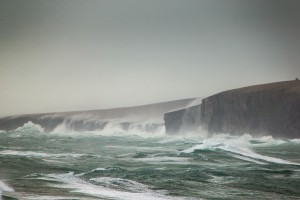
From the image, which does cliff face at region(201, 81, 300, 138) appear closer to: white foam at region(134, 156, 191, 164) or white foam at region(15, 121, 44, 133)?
white foam at region(134, 156, 191, 164)

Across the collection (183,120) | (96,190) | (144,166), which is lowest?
(96,190)

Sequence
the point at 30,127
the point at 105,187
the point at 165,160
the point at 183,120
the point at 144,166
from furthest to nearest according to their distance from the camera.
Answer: the point at 183,120 → the point at 30,127 → the point at 165,160 → the point at 144,166 → the point at 105,187

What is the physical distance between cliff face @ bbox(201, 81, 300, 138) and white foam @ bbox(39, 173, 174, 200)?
1612mm

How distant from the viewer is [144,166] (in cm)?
456

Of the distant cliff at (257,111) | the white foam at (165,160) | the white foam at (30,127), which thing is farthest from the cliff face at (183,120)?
the white foam at (30,127)

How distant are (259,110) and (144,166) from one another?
1.87 metres

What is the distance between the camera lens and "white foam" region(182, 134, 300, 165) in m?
4.89

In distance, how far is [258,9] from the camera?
546cm

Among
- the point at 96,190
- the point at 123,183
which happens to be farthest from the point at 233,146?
the point at 96,190

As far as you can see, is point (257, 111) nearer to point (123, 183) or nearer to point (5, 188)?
point (123, 183)

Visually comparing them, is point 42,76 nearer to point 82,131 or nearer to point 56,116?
point 56,116

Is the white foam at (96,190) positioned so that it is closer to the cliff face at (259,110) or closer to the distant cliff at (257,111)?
the distant cliff at (257,111)

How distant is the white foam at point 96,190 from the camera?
145 inches

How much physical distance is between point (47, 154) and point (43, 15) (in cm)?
176
